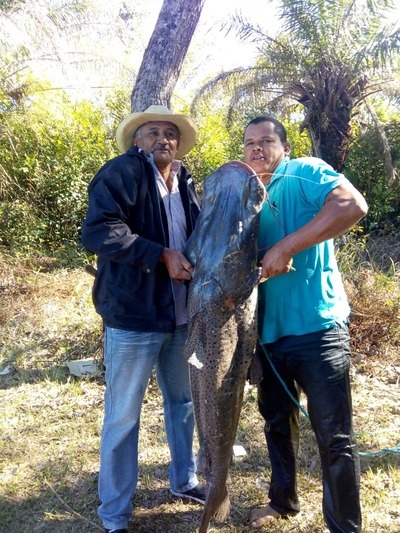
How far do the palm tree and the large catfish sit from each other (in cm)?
733

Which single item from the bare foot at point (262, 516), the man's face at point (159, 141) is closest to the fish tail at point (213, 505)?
the bare foot at point (262, 516)

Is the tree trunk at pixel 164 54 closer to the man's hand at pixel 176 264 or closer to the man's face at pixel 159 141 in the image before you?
the man's face at pixel 159 141

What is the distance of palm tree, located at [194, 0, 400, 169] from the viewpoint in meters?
9.05

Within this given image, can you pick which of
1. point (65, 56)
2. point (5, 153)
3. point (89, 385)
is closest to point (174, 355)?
point (89, 385)

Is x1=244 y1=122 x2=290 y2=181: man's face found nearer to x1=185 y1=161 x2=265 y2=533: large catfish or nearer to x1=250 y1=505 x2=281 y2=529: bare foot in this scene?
x1=185 y1=161 x2=265 y2=533: large catfish

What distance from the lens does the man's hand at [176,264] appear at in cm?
254

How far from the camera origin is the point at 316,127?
9289 millimetres

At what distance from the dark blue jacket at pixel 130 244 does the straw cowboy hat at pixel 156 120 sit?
0.22 meters

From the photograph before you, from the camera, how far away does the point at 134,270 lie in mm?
2750

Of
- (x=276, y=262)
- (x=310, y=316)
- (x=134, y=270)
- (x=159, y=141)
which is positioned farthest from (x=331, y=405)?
(x=159, y=141)

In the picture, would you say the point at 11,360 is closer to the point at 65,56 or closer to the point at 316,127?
the point at 316,127

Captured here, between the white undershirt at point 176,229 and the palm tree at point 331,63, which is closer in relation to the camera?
the white undershirt at point 176,229

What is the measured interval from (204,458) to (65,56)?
40.3 feet

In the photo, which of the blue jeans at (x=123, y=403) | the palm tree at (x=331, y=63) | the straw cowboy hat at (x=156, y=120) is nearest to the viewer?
the blue jeans at (x=123, y=403)
